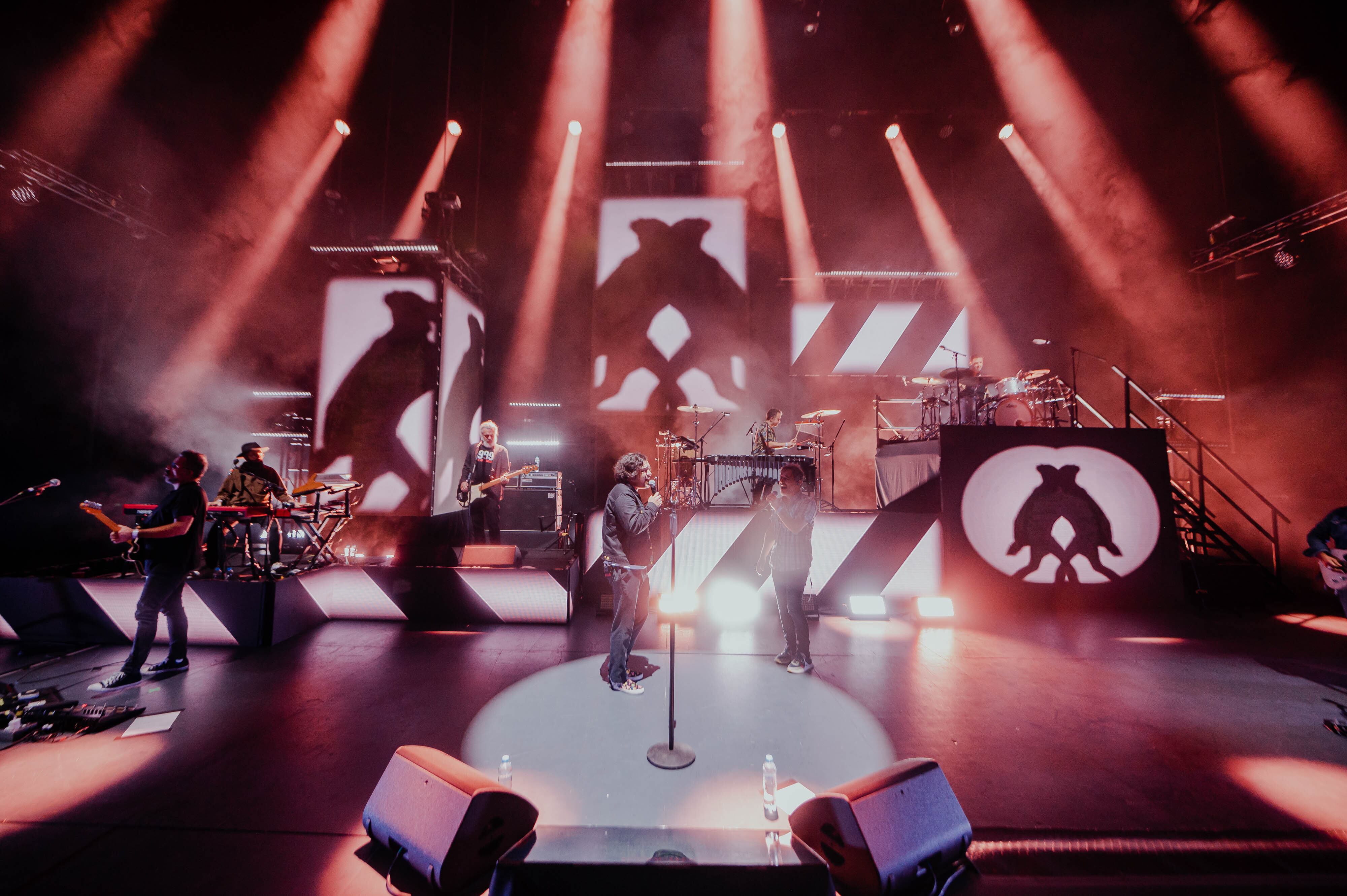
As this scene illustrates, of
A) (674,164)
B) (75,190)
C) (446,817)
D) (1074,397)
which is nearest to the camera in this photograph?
(446,817)

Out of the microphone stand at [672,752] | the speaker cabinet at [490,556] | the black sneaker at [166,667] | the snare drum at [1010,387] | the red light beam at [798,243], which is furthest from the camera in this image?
the red light beam at [798,243]

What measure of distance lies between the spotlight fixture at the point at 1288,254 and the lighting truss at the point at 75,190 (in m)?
18.7

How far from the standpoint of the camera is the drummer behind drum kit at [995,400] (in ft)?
26.6

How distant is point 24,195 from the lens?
5.85 m

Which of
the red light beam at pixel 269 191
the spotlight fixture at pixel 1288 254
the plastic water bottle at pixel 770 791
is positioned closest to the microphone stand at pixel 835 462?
the plastic water bottle at pixel 770 791

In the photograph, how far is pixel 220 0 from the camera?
5.72 meters

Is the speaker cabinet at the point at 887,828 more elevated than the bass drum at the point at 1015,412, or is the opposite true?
the bass drum at the point at 1015,412

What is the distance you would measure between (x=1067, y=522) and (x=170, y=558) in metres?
10.1

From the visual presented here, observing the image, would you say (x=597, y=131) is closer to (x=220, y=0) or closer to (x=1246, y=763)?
(x=220, y=0)

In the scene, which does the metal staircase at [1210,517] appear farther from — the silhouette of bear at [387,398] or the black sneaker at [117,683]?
the black sneaker at [117,683]

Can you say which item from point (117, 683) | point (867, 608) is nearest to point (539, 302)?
point (117, 683)

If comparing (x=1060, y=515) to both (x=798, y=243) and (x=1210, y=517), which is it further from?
(x=798, y=243)

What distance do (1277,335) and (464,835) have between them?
549 inches

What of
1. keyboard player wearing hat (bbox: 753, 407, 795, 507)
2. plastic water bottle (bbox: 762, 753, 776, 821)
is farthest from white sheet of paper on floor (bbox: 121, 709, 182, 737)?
keyboard player wearing hat (bbox: 753, 407, 795, 507)
